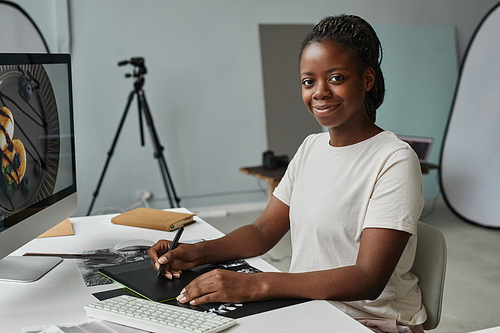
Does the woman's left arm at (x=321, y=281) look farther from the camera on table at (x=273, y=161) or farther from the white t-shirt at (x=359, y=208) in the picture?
the camera on table at (x=273, y=161)

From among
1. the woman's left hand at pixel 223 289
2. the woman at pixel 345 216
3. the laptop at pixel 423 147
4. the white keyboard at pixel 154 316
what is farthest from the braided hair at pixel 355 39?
the laptop at pixel 423 147

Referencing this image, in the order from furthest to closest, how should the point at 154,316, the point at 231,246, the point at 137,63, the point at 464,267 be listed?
the point at 137,63 < the point at 464,267 < the point at 231,246 < the point at 154,316

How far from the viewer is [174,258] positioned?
43.0 inches

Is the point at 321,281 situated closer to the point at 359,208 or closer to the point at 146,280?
the point at 359,208

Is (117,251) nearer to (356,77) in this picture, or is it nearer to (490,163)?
(356,77)

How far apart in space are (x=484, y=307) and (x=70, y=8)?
11.9ft

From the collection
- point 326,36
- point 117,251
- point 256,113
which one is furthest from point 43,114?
point 256,113

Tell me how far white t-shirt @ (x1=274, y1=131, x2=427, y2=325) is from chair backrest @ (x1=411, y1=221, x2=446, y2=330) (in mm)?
25

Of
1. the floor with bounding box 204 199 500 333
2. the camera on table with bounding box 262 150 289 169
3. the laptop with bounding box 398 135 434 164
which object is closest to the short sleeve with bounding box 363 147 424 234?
the floor with bounding box 204 199 500 333

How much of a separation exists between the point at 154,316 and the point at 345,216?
51cm

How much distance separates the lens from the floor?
227 centimetres

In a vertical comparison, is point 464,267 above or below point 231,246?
below

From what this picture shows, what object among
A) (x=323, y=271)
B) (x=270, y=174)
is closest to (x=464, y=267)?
(x=270, y=174)

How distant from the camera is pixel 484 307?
240cm
